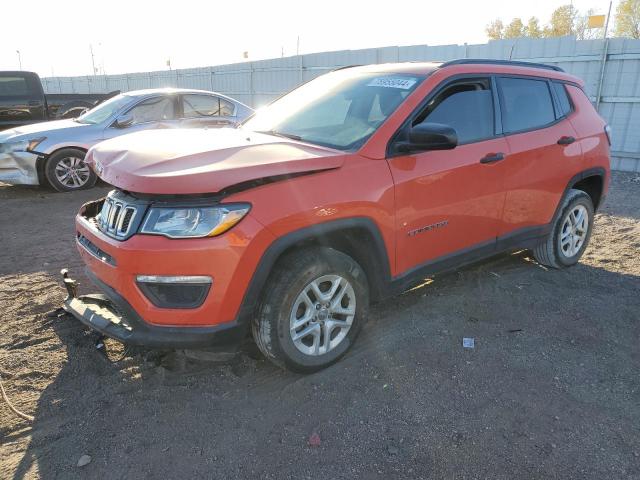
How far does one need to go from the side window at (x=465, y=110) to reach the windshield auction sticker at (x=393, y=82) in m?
0.20

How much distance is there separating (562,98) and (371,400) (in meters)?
3.37

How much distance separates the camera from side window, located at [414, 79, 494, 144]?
3.46 metres

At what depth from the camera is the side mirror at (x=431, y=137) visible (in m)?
2.99

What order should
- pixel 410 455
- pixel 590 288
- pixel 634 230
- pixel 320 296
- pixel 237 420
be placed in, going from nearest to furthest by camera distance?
pixel 410 455, pixel 237 420, pixel 320 296, pixel 590 288, pixel 634 230

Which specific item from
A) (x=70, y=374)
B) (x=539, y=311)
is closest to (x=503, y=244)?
(x=539, y=311)

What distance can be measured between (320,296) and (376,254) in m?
0.47

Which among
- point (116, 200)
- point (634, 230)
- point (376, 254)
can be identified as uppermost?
point (116, 200)

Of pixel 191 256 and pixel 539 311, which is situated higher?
pixel 191 256

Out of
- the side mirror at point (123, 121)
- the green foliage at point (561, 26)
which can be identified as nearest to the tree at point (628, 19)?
the green foliage at point (561, 26)

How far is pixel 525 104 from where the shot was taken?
4137 millimetres

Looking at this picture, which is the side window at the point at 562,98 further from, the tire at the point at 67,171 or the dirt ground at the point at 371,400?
the tire at the point at 67,171

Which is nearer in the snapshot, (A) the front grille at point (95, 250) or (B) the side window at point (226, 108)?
(A) the front grille at point (95, 250)

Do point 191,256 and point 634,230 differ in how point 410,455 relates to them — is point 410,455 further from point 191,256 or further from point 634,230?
point 634,230

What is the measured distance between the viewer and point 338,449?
2.50 metres
